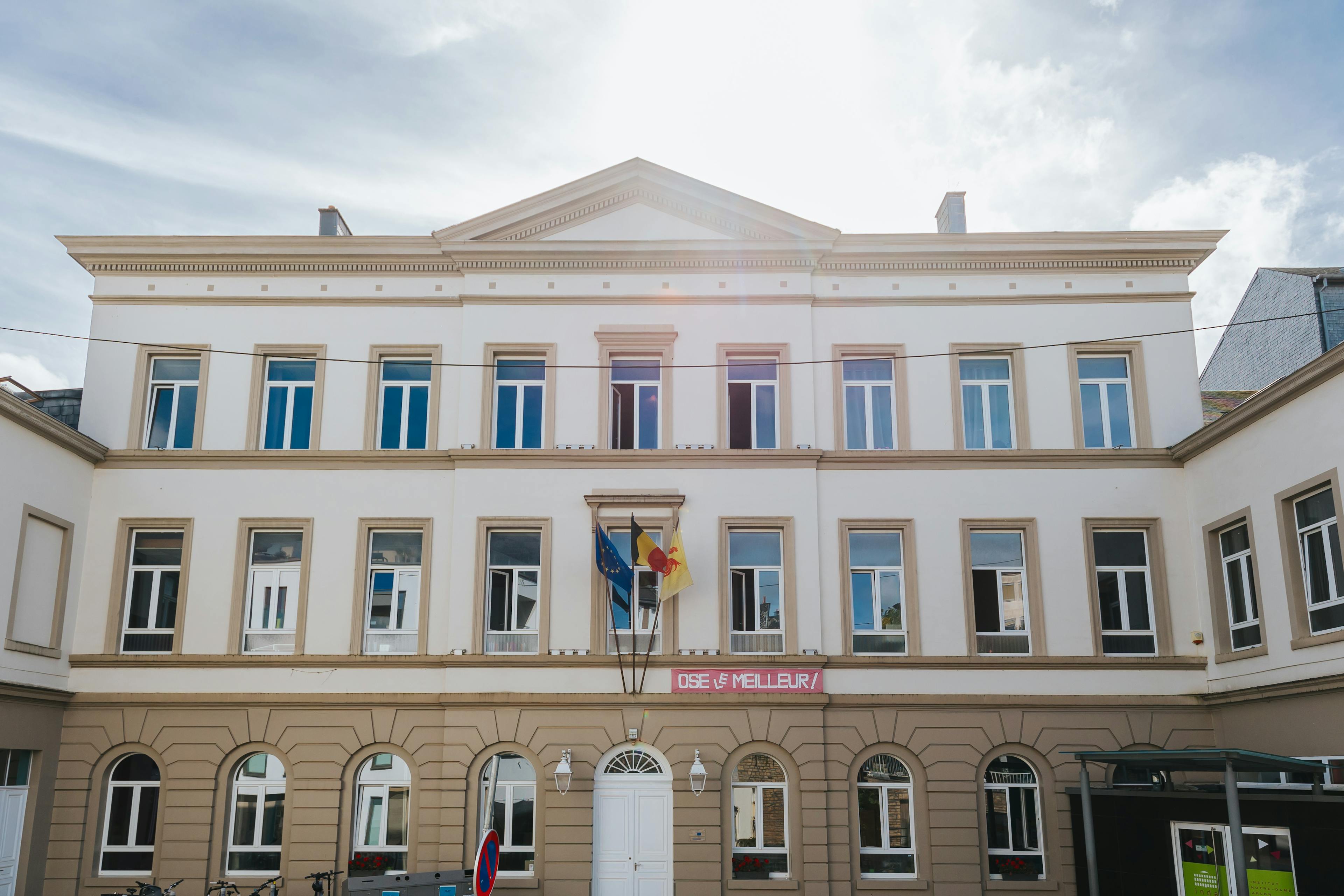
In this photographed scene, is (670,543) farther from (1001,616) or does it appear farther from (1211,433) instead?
(1211,433)

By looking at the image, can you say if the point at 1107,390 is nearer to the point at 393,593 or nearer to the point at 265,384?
the point at 393,593

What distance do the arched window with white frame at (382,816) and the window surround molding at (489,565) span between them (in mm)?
2455

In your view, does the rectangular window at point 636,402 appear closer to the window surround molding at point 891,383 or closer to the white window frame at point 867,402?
the window surround molding at point 891,383

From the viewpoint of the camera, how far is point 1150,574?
19.4m

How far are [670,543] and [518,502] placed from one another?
2.76 m

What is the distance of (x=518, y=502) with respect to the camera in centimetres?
1942

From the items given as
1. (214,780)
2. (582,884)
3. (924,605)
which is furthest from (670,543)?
(214,780)

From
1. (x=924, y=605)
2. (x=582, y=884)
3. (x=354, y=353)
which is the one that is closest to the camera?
(x=582, y=884)

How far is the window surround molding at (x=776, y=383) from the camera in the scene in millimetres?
19797

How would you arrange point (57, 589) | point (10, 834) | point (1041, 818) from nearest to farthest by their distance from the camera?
point (10, 834) < point (1041, 818) < point (57, 589)

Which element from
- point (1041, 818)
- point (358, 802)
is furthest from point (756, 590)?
point (358, 802)

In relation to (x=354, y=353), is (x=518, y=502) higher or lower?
lower

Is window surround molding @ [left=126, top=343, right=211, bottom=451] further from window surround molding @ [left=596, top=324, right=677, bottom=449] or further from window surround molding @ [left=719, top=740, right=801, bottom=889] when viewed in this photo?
window surround molding @ [left=719, top=740, right=801, bottom=889]

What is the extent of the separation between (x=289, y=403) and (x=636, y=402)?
6313mm
